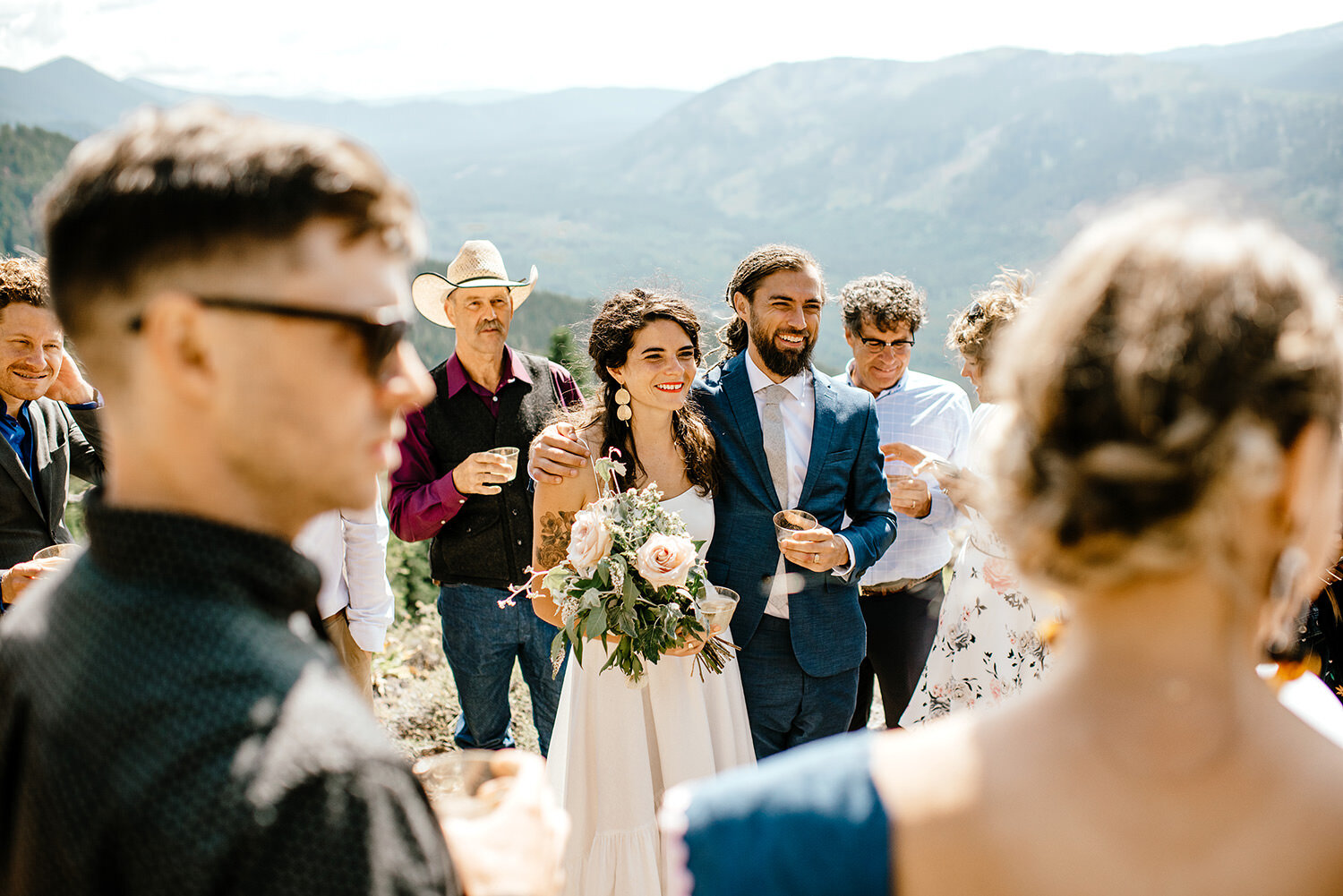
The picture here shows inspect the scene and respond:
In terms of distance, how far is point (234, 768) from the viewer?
2.97ft

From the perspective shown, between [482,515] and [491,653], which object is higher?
[482,515]

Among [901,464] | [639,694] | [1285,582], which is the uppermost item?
[1285,582]

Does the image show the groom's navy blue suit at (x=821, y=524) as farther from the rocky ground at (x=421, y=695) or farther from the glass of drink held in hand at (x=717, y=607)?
the rocky ground at (x=421, y=695)

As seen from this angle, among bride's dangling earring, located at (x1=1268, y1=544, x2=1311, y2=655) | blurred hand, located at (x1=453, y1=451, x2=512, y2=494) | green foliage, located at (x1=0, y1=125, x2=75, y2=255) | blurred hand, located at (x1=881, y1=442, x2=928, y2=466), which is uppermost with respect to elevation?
green foliage, located at (x1=0, y1=125, x2=75, y2=255)

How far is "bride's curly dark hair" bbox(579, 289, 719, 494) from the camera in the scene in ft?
11.9

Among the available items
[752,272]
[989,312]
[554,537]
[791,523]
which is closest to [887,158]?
[752,272]

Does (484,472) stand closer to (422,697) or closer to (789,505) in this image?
(789,505)

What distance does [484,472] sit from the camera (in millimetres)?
3852

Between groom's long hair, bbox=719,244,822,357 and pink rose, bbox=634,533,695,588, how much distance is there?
4.55ft

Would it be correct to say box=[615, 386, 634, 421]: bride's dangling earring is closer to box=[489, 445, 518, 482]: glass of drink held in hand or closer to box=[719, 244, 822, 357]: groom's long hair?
box=[489, 445, 518, 482]: glass of drink held in hand

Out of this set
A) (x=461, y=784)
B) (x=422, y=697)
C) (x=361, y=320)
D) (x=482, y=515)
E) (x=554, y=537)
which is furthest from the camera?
(x=422, y=697)

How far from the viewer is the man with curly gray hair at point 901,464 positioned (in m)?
4.48

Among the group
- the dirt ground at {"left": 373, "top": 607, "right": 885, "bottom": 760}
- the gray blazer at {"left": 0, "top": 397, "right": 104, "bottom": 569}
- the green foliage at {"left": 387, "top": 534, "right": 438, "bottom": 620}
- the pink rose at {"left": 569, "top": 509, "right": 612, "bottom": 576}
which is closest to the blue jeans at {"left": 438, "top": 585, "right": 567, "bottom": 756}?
the dirt ground at {"left": 373, "top": 607, "right": 885, "bottom": 760}

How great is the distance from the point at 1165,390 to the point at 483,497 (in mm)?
3939
